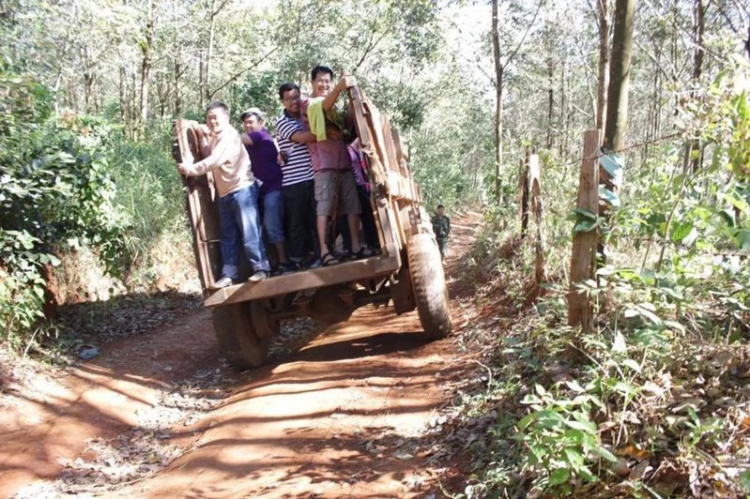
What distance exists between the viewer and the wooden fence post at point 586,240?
11.9 feet

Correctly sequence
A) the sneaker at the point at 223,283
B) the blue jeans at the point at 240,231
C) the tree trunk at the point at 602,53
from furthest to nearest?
the tree trunk at the point at 602,53 < the blue jeans at the point at 240,231 < the sneaker at the point at 223,283

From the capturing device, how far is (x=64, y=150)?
6.51 metres

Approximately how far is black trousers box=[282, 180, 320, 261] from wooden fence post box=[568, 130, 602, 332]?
275cm

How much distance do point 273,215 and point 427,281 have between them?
62.2 inches

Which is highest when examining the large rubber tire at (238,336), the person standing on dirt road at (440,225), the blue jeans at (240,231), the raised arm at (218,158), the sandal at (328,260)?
the raised arm at (218,158)

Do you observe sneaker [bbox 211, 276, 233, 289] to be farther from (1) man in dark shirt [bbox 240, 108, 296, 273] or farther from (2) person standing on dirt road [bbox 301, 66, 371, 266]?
(2) person standing on dirt road [bbox 301, 66, 371, 266]

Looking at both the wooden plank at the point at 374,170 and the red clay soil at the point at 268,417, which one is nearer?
the red clay soil at the point at 268,417

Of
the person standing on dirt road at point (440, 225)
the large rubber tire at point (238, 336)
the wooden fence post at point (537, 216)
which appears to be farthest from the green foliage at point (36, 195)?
the person standing on dirt road at point (440, 225)

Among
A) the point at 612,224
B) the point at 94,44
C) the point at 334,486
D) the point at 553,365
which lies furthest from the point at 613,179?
the point at 94,44

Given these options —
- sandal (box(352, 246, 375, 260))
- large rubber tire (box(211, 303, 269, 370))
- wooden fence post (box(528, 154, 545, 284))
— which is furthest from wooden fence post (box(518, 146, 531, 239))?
large rubber tire (box(211, 303, 269, 370))

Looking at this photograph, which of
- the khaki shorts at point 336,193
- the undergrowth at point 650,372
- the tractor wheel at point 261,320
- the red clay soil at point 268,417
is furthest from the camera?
the tractor wheel at point 261,320

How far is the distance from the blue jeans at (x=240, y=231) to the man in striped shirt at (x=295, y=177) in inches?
14.1

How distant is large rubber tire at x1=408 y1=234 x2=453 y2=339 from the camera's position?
563 cm

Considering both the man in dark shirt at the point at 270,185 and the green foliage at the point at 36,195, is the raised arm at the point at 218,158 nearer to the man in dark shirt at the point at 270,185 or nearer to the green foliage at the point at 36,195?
the man in dark shirt at the point at 270,185
